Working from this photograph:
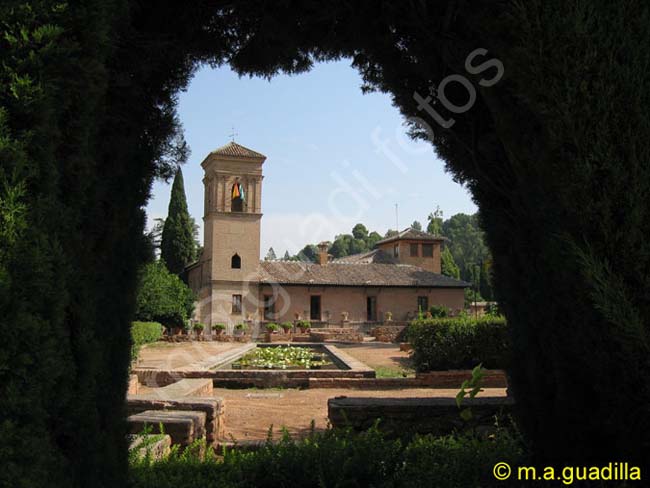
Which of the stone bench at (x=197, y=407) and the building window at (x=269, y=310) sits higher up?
the building window at (x=269, y=310)

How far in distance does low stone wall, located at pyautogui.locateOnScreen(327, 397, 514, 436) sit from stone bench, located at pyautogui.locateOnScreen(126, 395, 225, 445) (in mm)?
1239

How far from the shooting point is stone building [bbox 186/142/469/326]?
31531mm

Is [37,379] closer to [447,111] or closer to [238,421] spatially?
[447,111]

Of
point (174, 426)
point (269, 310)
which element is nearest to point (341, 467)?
point (174, 426)

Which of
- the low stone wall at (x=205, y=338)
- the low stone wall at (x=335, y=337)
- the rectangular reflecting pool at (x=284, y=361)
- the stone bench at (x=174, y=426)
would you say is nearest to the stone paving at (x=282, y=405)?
the stone bench at (x=174, y=426)

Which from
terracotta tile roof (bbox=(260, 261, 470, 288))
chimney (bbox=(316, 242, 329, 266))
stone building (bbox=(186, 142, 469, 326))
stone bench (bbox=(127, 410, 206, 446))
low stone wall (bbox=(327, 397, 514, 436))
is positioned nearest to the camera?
stone bench (bbox=(127, 410, 206, 446))

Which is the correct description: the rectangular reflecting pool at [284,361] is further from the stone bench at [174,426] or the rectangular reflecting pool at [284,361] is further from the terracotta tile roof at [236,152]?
the terracotta tile roof at [236,152]

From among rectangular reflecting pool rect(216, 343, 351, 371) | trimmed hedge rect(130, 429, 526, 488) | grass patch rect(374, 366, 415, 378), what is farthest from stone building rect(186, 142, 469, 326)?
trimmed hedge rect(130, 429, 526, 488)

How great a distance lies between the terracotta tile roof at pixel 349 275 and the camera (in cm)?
3253

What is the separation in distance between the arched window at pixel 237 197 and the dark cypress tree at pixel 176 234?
382 cm

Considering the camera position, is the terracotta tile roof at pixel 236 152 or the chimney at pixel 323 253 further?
the chimney at pixel 323 253

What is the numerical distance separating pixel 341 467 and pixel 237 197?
30.0 metres

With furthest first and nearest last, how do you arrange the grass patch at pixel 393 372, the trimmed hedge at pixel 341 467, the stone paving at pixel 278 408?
the grass patch at pixel 393 372 → the stone paving at pixel 278 408 → the trimmed hedge at pixel 341 467

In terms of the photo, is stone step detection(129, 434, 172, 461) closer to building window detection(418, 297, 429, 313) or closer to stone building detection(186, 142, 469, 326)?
stone building detection(186, 142, 469, 326)
